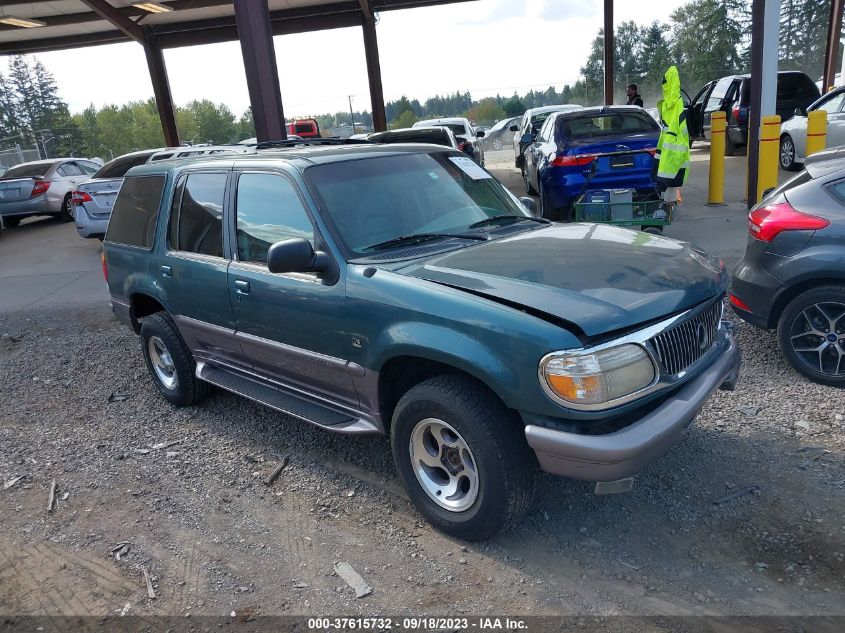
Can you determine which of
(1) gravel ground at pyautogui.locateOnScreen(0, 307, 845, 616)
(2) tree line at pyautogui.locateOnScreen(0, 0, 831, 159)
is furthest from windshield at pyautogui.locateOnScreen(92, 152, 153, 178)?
(2) tree line at pyautogui.locateOnScreen(0, 0, 831, 159)

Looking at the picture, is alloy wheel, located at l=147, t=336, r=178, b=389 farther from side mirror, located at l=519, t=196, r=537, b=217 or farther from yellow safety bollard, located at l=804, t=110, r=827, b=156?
yellow safety bollard, located at l=804, t=110, r=827, b=156

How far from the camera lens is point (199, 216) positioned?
14.4 feet

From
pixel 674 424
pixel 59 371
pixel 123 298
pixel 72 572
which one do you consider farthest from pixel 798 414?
pixel 59 371

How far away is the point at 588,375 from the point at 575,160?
6.45m

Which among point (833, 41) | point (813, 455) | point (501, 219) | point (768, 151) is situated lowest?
point (813, 455)

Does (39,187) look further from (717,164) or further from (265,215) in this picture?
(717,164)

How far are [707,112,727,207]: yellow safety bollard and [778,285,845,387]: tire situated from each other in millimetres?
6967

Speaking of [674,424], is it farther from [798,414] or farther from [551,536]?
[798,414]

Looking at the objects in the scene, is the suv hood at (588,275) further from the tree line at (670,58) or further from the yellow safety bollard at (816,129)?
the tree line at (670,58)

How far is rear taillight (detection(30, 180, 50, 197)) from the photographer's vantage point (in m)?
15.9

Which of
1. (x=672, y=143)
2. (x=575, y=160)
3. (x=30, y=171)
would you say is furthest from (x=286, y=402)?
(x=30, y=171)

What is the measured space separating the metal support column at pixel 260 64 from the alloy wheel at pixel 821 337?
6.82 metres

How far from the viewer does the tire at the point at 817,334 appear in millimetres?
4344

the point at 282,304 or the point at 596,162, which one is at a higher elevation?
the point at 596,162
